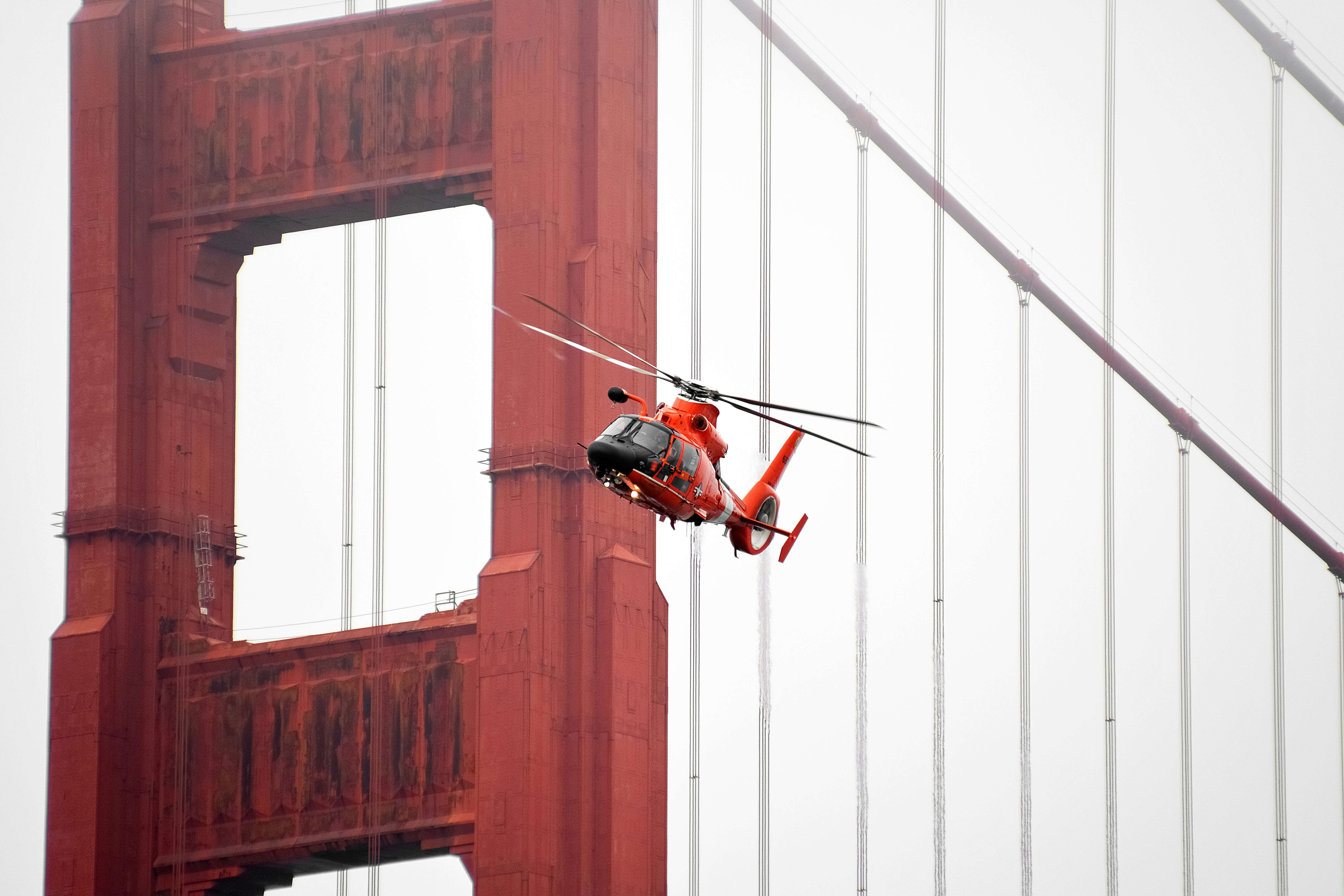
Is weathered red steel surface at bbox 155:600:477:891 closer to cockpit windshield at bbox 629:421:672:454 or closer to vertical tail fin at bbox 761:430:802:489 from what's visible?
vertical tail fin at bbox 761:430:802:489

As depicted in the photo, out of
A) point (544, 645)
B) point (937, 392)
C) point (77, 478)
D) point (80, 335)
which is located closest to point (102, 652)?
point (77, 478)

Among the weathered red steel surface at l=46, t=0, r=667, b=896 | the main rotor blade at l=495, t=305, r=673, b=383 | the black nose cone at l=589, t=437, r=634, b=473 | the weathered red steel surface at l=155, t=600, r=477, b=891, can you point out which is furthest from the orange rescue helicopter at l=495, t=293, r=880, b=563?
the weathered red steel surface at l=155, t=600, r=477, b=891

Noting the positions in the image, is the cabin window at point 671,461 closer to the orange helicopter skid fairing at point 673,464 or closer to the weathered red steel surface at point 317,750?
the orange helicopter skid fairing at point 673,464

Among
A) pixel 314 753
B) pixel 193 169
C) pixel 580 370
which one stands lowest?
pixel 314 753

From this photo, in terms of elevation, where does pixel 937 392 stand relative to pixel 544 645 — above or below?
above

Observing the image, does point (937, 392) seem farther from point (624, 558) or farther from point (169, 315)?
point (169, 315)

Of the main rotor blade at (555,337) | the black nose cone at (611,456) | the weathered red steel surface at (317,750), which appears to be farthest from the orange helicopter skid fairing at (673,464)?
the weathered red steel surface at (317,750)
